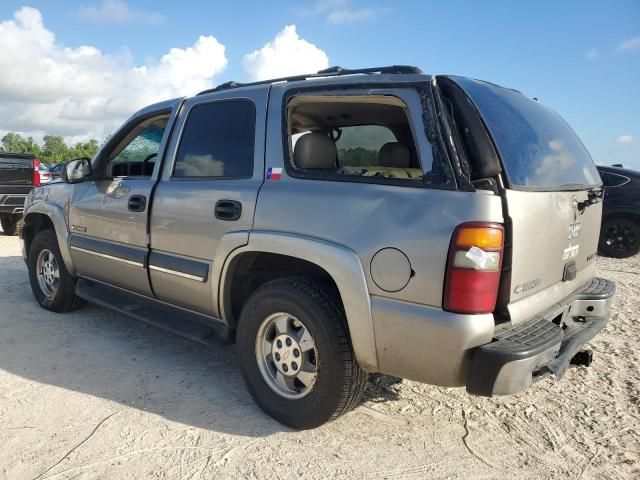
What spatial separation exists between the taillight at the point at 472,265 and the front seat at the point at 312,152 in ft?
3.54

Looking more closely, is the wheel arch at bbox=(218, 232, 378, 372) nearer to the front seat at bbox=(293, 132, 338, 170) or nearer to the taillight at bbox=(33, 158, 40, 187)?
the front seat at bbox=(293, 132, 338, 170)

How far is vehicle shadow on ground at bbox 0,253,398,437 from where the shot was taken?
120 inches

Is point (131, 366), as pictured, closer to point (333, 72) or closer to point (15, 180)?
point (333, 72)

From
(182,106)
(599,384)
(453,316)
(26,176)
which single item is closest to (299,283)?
(453,316)

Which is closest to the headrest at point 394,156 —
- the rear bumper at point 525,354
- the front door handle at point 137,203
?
the rear bumper at point 525,354

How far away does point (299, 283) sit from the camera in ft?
9.12

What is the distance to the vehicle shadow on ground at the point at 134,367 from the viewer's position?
9.96 ft

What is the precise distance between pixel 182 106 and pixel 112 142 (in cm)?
96

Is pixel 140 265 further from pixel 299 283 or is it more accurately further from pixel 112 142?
pixel 299 283

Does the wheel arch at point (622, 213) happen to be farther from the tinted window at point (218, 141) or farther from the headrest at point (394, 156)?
the tinted window at point (218, 141)

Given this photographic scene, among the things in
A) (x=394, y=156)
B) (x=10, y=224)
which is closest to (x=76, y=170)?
(x=394, y=156)

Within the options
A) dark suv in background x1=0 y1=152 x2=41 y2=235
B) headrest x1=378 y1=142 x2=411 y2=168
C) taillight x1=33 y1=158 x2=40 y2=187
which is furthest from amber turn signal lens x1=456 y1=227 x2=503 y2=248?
taillight x1=33 y1=158 x2=40 y2=187

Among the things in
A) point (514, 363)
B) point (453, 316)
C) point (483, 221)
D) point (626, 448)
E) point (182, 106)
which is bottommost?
point (626, 448)

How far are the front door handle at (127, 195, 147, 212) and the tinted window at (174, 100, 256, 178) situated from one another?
35cm
